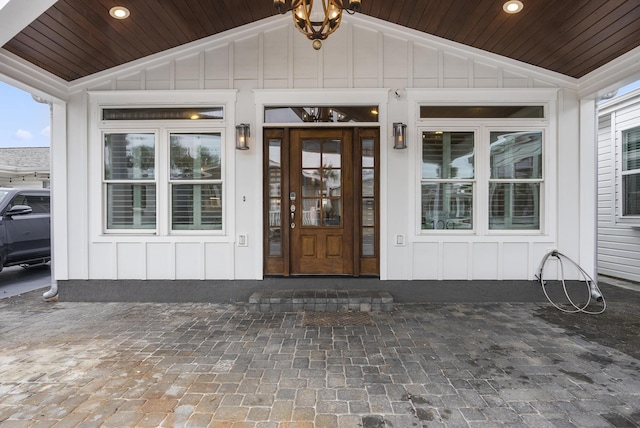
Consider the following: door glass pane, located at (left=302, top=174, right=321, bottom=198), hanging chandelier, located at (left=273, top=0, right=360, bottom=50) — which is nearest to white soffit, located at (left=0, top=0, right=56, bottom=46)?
hanging chandelier, located at (left=273, top=0, right=360, bottom=50)

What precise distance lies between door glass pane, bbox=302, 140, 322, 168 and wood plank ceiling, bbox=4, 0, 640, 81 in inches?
66.2

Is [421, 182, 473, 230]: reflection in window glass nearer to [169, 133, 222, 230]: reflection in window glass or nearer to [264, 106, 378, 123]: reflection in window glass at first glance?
[264, 106, 378, 123]: reflection in window glass

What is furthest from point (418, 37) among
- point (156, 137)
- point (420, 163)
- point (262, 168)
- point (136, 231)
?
point (136, 231)

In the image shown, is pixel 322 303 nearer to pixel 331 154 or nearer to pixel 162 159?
pixel 331 154

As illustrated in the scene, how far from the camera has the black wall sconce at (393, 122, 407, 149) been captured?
154 inches

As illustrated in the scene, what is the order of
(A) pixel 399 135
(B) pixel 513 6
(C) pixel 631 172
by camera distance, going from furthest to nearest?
(C) pixel 631 172 < (A) pixel 399 135 < (B) pixel 513 6

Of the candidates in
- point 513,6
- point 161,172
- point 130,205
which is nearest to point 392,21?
point 513,6

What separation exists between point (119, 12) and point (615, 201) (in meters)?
7.62

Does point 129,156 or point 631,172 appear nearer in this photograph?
point 129,156

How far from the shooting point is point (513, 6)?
3.04 metres

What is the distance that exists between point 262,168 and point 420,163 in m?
2.05

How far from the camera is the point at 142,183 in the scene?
163 inches

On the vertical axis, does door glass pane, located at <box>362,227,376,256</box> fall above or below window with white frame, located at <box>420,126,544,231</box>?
below

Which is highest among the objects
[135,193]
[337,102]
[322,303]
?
[337,102]
